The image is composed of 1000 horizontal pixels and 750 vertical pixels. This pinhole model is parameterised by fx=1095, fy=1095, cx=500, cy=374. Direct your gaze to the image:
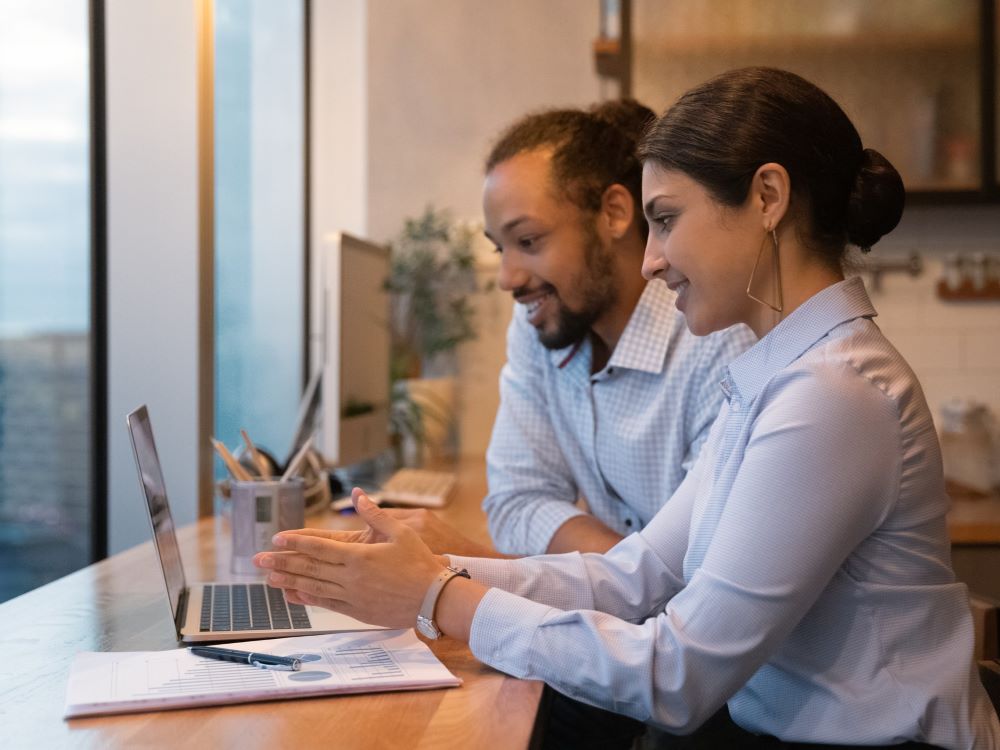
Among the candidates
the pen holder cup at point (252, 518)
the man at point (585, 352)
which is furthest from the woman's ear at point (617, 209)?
the pen holder cup at point (252, 518)

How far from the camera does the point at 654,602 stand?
138cm

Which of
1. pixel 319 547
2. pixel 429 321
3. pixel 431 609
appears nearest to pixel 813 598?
pixel 431 609

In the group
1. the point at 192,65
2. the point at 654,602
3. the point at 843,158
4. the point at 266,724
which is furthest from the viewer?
the point at 192,65

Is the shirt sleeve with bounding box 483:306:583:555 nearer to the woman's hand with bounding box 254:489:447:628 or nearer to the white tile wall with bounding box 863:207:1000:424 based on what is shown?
the woman's hand with bounding box 254:489:447:628

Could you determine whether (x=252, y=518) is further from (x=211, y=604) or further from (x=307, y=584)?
(x=307, y=584)

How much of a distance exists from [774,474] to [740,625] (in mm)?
145

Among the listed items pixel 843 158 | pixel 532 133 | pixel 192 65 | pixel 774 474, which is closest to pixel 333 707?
pixel 774 474

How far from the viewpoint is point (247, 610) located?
53.2 inches

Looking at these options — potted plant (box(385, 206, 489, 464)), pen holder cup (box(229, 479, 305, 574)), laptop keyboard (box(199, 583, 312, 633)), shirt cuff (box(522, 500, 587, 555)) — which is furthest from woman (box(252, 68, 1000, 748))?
potted plant (box(385, 206, 489, 464))

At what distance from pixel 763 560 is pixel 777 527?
0.11ft

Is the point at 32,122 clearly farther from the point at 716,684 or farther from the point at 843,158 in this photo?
the point at 716,684

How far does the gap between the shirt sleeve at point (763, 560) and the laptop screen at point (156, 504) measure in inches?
21.2

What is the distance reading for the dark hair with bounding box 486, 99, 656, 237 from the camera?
1885mm

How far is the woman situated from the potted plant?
83.1 inches
